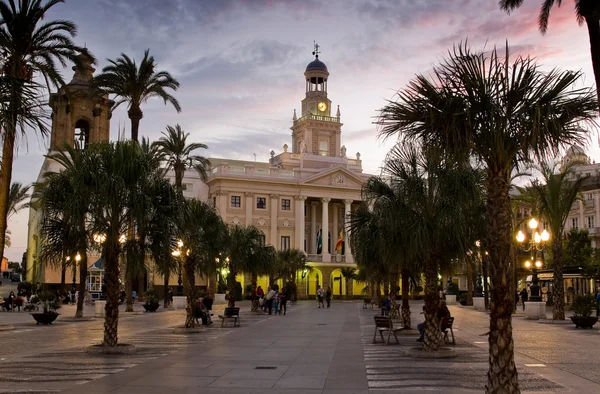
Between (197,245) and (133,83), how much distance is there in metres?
13.1

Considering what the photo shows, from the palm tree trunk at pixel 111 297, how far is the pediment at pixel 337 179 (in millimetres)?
68006

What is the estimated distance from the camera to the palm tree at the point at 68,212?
1694 centimetres

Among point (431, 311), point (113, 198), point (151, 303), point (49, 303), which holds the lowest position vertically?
point (151, 303)

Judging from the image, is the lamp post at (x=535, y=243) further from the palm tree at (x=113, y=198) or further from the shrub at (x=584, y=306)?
the palm tree at (x=113, y=198)

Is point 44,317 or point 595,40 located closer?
point 595,40

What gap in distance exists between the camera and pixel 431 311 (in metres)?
17.5

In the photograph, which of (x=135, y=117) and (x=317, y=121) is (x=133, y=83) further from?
(x=317, y=121)

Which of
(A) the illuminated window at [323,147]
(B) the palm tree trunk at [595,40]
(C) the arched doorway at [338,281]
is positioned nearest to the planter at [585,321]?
(B) the palm tree trunk at [595,40]

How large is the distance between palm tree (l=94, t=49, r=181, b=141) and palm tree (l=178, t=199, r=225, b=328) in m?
10.3

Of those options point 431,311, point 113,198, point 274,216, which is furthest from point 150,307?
point 274,216

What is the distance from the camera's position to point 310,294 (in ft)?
281

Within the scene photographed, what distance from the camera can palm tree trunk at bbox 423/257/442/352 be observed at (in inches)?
677

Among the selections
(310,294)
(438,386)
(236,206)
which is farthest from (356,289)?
(438,386)

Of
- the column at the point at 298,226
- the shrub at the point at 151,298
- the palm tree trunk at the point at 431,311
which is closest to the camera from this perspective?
the palm tree trunk at the point at 431,311
